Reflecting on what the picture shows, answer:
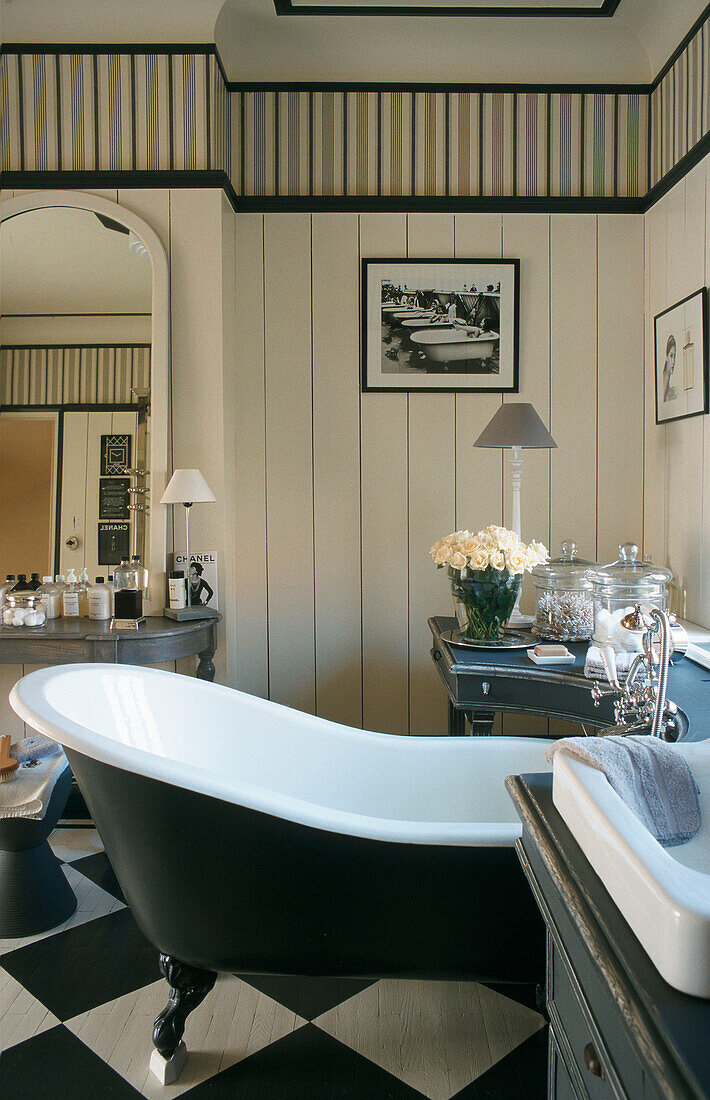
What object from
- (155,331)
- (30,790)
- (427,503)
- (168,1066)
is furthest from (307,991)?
(155,331)

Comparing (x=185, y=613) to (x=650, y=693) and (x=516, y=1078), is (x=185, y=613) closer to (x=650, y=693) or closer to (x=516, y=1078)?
(x=516, y=1078)

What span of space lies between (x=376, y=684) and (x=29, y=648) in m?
1.40

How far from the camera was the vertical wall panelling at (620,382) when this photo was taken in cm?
326

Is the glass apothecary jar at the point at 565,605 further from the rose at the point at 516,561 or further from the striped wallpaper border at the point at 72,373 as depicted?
the striped wallpaper border at the point at 72,373

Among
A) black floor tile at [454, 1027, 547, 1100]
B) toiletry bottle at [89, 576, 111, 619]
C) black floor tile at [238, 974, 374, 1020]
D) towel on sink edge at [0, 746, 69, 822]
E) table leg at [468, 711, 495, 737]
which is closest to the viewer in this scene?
black floor tile at [454, 1027, 547, 1100]

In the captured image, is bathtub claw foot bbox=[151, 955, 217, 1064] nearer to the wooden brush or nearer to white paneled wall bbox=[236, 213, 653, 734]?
the wooden brush

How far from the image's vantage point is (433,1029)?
1.79 meters

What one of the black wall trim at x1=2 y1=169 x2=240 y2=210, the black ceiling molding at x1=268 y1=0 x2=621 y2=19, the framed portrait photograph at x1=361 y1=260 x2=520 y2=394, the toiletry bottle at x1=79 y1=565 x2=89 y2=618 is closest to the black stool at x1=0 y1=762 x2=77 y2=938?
the toiletry bottle at x1=79 y1=565 x2=89 y2=618

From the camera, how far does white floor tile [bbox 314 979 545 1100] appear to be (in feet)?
5.41

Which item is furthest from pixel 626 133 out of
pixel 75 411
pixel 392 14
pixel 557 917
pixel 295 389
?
pixel 557 917

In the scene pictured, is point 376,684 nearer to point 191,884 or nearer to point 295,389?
point 295,389

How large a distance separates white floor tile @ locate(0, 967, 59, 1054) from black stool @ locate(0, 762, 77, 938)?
0.77 ft

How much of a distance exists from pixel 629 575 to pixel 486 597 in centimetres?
42

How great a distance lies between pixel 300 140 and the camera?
324cm
